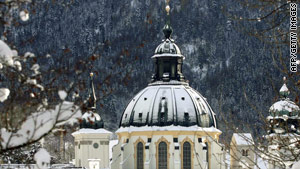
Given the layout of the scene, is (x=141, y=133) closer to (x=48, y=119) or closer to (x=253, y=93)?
(x=253, y=93)

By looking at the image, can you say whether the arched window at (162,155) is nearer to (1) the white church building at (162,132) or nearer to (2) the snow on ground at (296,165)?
(1) the white church building at (162,132)

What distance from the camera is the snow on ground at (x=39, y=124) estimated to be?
16312 mm

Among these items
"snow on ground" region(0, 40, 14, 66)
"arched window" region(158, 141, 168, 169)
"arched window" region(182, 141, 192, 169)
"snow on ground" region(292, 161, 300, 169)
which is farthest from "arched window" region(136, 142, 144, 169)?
"snow on ground" region(0, 40, 14, 66)

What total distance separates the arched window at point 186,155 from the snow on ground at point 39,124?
91133mm

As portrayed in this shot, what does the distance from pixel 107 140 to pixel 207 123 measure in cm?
1200

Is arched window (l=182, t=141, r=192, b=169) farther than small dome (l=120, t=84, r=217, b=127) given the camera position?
No

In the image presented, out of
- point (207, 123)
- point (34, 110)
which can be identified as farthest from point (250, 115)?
point (34, 110)

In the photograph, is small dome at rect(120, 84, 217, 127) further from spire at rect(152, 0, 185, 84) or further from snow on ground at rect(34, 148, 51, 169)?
snow on ground at rect(34, 148, 51, 169)

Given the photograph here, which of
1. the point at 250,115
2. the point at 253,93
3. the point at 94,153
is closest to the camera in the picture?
the point at 94,153

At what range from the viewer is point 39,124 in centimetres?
1633

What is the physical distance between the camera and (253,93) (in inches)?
7456

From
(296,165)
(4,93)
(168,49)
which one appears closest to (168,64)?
(168,49)

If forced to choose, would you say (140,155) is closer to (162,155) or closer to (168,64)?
(162,155)

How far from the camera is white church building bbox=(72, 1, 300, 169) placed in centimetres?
10731
